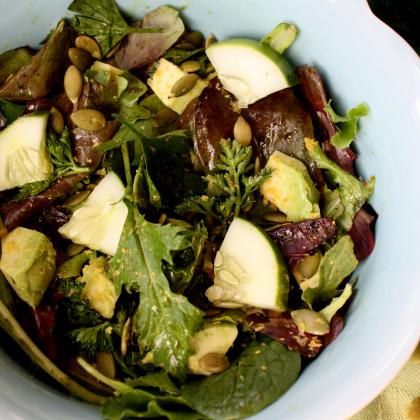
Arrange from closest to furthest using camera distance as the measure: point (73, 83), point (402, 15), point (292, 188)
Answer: point (292, 188) < point (73, 83) < point (402, 15)

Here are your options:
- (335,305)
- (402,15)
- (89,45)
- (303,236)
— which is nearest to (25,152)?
(89,45)

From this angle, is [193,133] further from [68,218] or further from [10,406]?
[10,406]

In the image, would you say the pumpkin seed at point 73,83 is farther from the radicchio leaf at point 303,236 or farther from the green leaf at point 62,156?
the radicchio leaf at point 303,236

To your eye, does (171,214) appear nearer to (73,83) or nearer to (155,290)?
(155,290)

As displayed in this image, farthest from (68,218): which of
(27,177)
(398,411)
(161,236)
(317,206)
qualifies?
(398,411)

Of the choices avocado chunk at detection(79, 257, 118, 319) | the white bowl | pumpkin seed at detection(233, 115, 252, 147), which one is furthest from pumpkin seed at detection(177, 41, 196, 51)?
avocado chunk at detection(79, 257, 118, 319)

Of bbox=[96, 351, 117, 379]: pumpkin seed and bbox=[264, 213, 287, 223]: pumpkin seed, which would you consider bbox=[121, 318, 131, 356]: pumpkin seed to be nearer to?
bbox=[96, 351, 117, 379]: pumpkin seed
